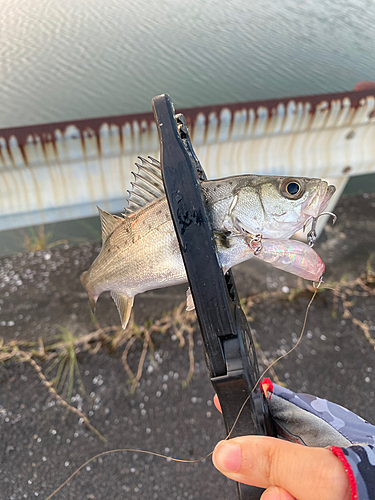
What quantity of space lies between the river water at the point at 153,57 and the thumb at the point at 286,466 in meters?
1.88

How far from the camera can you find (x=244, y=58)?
88.4 inches

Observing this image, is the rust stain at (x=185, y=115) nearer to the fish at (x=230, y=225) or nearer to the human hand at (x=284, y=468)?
the fish at (x=230, y=225)

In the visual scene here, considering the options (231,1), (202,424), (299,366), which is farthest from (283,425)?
(231,1)

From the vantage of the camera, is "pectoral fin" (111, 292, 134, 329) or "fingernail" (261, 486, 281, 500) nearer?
"fingernail" (261, 486, 281, 500)

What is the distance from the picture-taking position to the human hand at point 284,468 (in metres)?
0.66

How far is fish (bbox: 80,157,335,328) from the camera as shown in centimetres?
68

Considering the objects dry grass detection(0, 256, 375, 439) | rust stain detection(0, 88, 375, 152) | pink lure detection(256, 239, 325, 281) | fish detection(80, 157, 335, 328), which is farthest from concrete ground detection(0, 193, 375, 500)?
pink lure detection(256, 239, 325, 281)

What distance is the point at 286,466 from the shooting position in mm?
714

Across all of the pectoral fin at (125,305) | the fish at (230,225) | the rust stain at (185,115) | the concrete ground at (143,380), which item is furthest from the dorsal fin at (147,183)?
the concrete ground at (143,380)

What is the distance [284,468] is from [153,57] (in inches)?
91.0

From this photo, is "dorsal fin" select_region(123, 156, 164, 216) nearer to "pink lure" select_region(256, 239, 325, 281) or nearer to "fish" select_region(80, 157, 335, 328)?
"fish" select_region(80, 157, 335, 328)

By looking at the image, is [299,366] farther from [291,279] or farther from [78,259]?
[78,259]

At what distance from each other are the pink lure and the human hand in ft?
1.18

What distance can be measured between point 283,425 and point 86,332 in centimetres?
138
